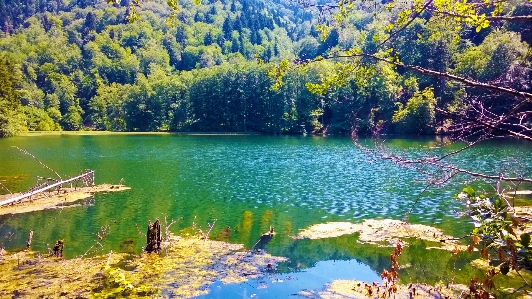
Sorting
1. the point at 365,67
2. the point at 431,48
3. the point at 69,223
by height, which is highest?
the point at 431,48

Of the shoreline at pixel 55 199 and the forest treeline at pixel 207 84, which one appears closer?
the shoreline at pixel 55 199

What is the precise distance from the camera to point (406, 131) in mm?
76750

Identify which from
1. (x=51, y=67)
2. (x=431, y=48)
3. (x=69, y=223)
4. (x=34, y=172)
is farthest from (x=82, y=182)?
(x=51, y=67)

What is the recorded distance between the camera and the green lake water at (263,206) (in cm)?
1521

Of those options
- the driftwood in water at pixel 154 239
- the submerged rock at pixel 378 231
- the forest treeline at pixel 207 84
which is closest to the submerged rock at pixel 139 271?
the driftwood in water at pixel 154 239

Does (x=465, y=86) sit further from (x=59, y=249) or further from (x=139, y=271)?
(x=59, y=249)

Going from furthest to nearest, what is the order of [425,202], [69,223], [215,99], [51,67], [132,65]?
[132,65]
[51,67]
[215,99]
[425,202]
[69,223]

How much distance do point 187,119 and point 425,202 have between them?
93116mm

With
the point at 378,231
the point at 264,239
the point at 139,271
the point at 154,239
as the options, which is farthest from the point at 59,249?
the point at 378,231

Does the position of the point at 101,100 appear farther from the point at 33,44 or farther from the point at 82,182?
the point at 82,182

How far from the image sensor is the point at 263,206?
1009 inches

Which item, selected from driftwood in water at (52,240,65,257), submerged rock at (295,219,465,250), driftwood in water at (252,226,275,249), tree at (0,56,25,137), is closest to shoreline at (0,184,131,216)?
driftwood in water at (52,240,65,257)

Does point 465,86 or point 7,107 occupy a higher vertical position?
point 7,107

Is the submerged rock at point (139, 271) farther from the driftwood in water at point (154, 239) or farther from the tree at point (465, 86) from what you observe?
the tree at point (465, 86)
